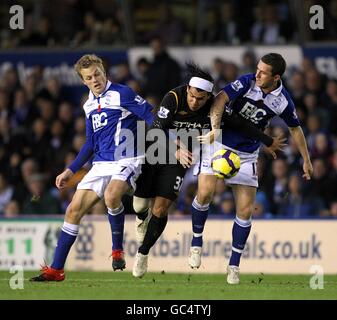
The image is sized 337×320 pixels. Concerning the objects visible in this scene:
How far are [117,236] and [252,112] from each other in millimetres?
2111

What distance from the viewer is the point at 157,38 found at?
67.7ft

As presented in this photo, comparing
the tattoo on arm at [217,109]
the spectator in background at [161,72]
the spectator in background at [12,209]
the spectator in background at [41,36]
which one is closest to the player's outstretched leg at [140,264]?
the tattoo on arm at [217,109]

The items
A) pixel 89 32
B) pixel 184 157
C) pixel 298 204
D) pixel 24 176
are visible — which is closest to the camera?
pixel 184 157

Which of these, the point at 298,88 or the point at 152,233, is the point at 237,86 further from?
the point at 298,88

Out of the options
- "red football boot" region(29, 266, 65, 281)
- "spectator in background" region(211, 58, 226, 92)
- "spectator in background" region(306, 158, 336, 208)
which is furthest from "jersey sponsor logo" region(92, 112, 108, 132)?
"spectator in background" region(211, 58, 226, 92)

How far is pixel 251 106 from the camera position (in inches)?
516

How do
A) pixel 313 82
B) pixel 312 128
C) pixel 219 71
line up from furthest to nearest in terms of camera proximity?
pixel 219 71 → pixel 313 82 → pixel 312 128

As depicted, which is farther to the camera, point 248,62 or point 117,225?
point 248,62

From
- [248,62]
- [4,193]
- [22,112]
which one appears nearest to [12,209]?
[4,193]

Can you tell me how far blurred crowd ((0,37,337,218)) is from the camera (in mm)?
18406

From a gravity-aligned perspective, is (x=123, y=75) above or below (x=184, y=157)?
above

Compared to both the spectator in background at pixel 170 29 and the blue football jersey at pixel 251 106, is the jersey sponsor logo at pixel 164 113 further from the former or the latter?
the spectator in background at pixel 170 29

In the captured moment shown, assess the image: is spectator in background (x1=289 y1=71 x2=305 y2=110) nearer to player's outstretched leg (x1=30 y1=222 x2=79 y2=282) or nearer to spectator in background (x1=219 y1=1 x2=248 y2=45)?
spectator in background (x1=219 y1=1 x2=248 y2=45)

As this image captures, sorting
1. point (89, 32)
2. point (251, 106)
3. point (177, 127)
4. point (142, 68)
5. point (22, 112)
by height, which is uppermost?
point (89, 32)
